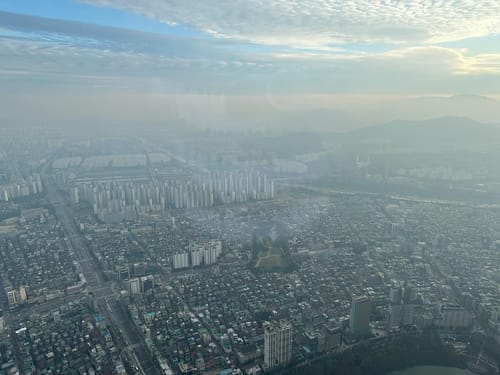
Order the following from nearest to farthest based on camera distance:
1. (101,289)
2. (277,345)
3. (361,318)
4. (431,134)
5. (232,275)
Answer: (277,345) → (361,318) → (101,289) → (232,275) → (431,134)

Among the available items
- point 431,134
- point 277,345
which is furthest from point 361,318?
point 431,134

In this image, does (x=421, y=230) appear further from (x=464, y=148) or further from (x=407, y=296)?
(x=464, y=148)

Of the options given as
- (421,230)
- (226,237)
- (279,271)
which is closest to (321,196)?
(421,230)

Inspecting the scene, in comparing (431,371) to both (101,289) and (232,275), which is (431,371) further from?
(101,289)

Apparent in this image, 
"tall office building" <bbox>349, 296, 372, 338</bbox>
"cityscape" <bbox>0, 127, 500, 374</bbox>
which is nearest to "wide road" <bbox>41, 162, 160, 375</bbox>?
"cityscape" <bbox>0, 127, 500, 374</bbox>

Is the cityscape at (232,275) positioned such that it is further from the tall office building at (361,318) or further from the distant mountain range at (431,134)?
the distant mountain range at (431,134)

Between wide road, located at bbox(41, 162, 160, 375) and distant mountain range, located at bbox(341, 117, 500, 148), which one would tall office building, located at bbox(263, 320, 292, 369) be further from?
distant mountain range, located at bbox(341, 117, 500, 148)
